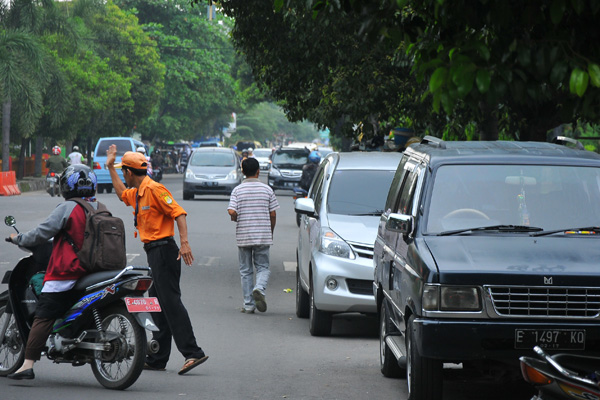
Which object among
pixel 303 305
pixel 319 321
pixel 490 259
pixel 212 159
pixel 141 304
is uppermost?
pixel 490 259

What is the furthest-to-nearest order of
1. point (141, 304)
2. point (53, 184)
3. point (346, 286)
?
1. point (53, 184)
2. point (346, 286)
3. point (141, 304)

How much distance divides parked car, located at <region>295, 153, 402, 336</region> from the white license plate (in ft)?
13.4

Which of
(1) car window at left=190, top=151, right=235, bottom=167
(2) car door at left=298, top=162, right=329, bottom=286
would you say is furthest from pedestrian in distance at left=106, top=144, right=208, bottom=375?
(1) car window at left=190, top=151, right=235, bottom=167

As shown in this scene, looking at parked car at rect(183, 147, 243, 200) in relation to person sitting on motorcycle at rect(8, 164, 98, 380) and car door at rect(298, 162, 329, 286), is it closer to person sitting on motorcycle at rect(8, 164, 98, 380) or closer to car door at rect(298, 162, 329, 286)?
car door at rect(298, 162, 329, 286)

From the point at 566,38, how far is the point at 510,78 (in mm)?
455

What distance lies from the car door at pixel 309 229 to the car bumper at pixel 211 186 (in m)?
22.2

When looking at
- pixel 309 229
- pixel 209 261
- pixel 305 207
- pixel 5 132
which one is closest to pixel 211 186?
pixel 5 132

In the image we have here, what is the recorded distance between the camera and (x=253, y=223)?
11930 mm

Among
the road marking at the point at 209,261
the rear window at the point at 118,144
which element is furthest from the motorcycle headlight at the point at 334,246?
the rear window at the point at 118,144

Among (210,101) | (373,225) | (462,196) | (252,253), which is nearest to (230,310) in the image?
(252,253)

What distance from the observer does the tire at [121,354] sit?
7.64 meters

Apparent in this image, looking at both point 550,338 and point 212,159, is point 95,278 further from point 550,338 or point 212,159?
point 212,159

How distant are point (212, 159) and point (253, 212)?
79.6 ft

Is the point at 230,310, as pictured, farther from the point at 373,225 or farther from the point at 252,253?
the point at 373,225
